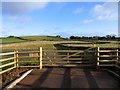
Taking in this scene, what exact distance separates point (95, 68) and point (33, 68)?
363 cm

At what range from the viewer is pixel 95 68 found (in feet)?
53.0

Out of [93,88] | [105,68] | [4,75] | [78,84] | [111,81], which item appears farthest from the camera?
[105,68]

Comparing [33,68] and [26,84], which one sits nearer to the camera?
[26,84]

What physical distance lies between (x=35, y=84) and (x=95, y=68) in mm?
6464

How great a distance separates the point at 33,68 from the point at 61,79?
460 cm

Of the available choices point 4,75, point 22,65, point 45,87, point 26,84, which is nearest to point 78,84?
point 45,87

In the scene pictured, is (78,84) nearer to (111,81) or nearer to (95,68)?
(111,81)

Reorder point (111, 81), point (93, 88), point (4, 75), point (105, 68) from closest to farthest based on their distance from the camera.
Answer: point (93, 88)
point (111, 81)
point (4, 75)
point (105, 68)

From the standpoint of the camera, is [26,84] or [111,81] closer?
[26,84]

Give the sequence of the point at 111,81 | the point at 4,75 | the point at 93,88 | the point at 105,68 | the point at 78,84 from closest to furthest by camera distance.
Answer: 1. the point at 93,88
2. the point at 78,84
3. the point at 111,81
4. the point at 4,75
5. the point at 105,68

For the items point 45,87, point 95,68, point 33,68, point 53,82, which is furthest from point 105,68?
point 45,87

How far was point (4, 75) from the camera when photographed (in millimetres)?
12906

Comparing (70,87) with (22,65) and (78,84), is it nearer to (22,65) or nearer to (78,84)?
(78,84)

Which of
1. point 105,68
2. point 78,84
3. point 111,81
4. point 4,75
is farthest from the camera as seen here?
point 105,68
